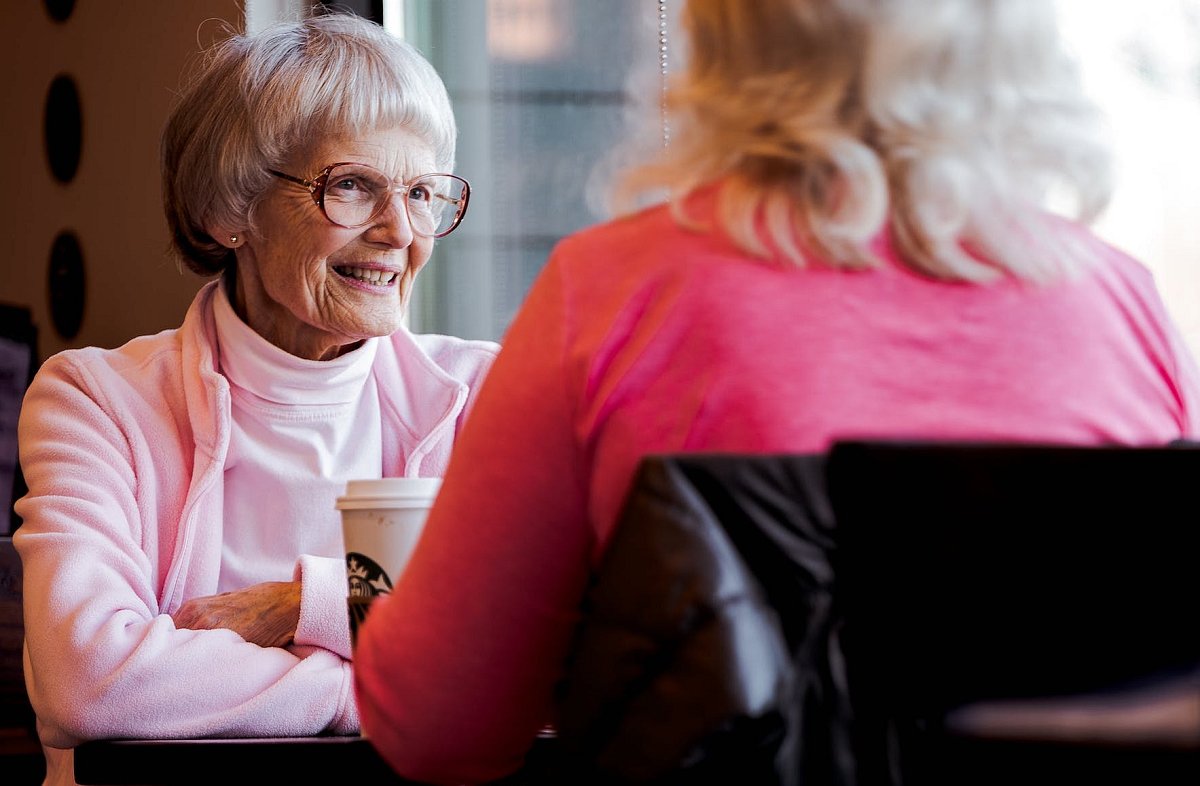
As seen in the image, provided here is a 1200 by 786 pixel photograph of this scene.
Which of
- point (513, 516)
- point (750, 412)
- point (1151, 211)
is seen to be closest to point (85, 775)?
point (513, 516)

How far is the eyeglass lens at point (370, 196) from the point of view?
1902mm

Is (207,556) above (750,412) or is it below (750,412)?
below

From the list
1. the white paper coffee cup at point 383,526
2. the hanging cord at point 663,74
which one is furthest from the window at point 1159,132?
the white paper coffee cup at point 383,526

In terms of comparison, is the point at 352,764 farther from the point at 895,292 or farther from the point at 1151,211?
the point at 1151,211

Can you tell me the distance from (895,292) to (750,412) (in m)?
0.12

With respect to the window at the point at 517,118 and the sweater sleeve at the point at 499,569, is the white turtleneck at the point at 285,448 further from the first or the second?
the sweater sleeve at the point at 499,569

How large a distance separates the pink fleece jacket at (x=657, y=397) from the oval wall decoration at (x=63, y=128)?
3003 mm

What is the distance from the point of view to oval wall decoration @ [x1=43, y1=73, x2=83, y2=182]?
3.49m

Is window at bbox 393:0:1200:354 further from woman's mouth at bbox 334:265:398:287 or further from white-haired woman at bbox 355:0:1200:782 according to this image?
white-haired woman at bbox 355:0:1200:782

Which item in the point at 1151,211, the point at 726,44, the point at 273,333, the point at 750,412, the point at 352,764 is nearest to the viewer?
the point at 750,412

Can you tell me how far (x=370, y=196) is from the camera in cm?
194

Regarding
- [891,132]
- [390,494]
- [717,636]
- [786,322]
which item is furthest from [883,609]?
[390,494]

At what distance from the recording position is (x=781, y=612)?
64 cm

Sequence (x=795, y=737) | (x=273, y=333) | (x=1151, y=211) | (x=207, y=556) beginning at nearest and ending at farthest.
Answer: (x=795, y=737), (x=207, y=556), (x=1151, y=211), (x=273, y=333)
